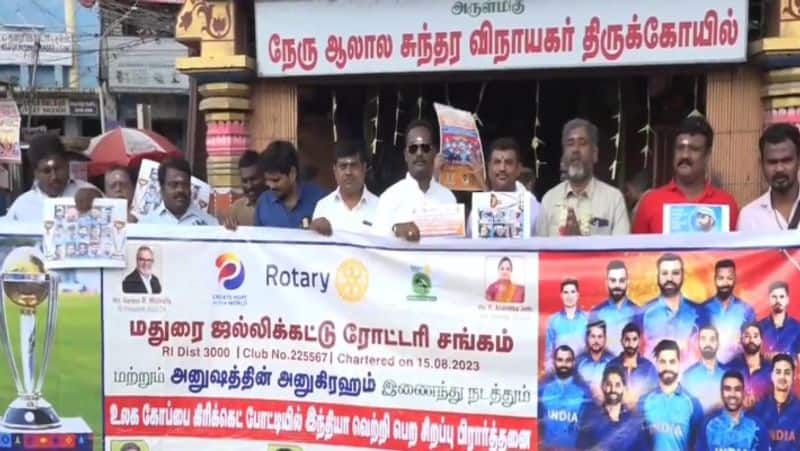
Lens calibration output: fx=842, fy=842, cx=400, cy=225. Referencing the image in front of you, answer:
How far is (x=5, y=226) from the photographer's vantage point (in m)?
3.71

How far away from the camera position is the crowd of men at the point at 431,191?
3.52m

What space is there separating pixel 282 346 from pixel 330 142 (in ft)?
12.4

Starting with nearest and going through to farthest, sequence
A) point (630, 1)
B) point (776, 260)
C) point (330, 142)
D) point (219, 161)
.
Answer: point (776, 260) < point (630, 1) < point (219, 161) < point (330, 142)

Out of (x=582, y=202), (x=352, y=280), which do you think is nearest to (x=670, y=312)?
(x=582, y=202)

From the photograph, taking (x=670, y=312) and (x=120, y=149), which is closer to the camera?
(x=670, y=312)

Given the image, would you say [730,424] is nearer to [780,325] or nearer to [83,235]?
[780,325]

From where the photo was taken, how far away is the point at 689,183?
3662mm

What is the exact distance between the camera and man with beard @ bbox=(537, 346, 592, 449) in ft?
10.8

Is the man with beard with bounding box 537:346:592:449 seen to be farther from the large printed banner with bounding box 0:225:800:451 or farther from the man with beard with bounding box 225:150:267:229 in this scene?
the man with beard with bounding box 225:150:267:229

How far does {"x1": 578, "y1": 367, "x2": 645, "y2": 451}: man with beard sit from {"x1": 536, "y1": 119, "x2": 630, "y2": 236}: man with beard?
2.64 feet

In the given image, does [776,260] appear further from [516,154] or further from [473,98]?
[473,98]

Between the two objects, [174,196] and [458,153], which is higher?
[458,153]

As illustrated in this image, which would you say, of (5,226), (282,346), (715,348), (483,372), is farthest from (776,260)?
(5,226)

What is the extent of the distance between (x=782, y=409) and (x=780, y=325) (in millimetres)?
312
